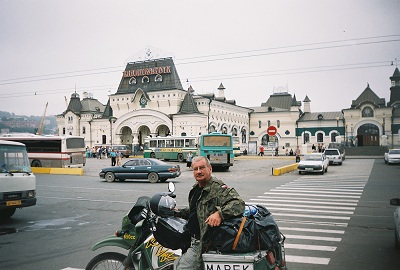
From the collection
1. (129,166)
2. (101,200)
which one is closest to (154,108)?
(129,166)

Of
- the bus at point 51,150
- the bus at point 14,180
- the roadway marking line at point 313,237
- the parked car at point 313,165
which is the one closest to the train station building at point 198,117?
the bus at point 51,150

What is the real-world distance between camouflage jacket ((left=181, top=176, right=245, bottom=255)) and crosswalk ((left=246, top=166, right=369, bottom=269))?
3213 mm

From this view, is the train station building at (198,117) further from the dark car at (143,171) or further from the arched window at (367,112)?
the dark car at (143,171)

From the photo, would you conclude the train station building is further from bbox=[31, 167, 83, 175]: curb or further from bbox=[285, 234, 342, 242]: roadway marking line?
bbox=[285, 234, 342, 242]: roadway marking line

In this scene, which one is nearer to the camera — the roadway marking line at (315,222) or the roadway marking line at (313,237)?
the roadway marking line at (313,237)

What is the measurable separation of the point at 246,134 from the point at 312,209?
68067 millimetres

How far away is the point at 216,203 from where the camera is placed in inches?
148

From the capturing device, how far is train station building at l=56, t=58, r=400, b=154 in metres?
64.4

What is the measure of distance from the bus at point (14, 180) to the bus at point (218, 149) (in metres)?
19.1

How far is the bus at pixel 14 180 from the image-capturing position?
9.99 meters

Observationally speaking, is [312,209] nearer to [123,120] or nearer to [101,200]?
[101,200]

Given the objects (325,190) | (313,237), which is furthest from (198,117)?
(313,237)

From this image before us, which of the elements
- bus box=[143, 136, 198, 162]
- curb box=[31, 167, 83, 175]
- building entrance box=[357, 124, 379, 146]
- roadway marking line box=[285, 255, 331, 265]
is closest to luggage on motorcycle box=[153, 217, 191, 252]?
roadway marking line box=[285, 255, 331, 265]

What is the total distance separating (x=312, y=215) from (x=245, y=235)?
8132 millimetres
